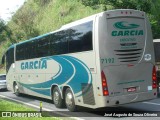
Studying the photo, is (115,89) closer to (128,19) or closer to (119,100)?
(119,100)

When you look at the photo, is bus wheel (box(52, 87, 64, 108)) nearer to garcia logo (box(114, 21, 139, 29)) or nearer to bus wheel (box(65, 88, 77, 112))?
bus wheel (box(65, 88, 77, 112))

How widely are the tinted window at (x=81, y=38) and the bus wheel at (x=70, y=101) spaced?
5.73ft

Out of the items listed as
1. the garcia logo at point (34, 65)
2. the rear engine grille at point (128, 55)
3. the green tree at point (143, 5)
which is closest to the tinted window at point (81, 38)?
the rear engine grille at point (128, 55)

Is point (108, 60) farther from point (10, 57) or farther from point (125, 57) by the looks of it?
point (10, 57)

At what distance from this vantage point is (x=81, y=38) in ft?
44.3

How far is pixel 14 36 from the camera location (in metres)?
52.9

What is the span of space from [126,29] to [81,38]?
1.73 metres

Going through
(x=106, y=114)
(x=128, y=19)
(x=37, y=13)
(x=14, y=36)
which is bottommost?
(x=106, y=114)

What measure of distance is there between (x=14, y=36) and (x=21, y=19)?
12.0 ft

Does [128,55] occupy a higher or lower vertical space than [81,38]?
lower

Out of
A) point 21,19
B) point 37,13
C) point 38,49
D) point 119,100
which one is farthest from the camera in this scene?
point 37,13

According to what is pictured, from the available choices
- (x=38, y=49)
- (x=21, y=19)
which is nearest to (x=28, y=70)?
(x=38, y=49)

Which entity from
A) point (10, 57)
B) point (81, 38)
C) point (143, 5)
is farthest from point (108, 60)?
point (143, 5)

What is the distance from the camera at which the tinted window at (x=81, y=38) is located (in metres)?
13.0
